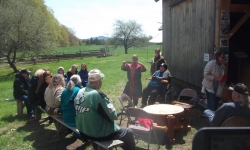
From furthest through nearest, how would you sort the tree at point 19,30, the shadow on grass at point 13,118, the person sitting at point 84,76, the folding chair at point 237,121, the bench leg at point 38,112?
the tree at point 19,30 < the person sitting at point 84,76 < the shadow on grass at point 13,118 < the bench leg at point 38,112 < the folding chair at point 237,121

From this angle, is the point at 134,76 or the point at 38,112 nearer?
the point at 38,112

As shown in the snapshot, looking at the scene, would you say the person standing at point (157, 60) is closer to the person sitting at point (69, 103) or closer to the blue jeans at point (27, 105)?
the person sitting at point (69, 103)

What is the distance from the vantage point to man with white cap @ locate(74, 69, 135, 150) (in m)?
3.51

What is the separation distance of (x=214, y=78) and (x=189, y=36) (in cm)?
268

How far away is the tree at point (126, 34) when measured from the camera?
56.9 m

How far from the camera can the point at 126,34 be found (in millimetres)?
56875

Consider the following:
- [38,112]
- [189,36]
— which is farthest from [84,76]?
[189,36]

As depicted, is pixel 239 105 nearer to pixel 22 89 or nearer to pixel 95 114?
pixel 95 114

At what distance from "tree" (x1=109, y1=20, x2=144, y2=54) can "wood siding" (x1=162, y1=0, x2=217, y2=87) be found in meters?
47.1

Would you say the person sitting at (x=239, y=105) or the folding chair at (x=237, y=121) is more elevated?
the person sitting at (x=239, y=105)

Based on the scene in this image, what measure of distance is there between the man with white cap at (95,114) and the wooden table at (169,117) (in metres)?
1.40

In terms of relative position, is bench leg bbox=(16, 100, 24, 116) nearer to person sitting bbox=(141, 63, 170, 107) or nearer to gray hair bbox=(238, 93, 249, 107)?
person sitting bbox=(141, 63, 170, 107)

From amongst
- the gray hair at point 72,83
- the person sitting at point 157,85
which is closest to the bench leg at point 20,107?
the gray hair at point 72,83

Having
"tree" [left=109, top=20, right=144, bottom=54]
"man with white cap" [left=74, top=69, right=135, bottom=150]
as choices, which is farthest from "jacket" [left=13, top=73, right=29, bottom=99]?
"tree" [left=109, top=20, right=144, bottom=54]
